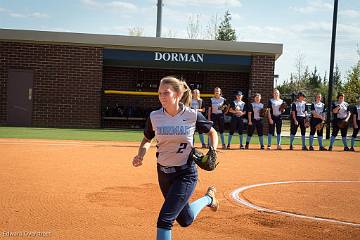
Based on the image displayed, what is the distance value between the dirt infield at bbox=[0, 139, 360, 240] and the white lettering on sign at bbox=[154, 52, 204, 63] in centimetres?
1139

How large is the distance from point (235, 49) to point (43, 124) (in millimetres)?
10581

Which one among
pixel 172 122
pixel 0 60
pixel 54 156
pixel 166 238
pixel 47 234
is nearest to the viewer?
pixel 166 238

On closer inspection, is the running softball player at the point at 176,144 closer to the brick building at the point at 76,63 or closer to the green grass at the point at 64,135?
the green grass at the point at 64,135

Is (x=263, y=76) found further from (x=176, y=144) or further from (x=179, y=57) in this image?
(x=176, y=144)

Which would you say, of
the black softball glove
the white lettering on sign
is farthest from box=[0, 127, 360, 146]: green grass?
the black softball glove

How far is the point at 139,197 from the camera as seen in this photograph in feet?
24.0

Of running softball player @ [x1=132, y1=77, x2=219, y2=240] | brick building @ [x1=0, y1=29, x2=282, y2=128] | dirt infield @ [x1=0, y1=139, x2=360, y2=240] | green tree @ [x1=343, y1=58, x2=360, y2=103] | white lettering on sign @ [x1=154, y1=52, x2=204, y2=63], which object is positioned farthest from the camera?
green tree @ [x1=343, y1=58, x2=360, y2=103]

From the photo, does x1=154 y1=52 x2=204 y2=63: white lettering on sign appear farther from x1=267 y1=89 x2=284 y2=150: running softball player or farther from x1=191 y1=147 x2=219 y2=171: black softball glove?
x1=191 y1=147 x2=219 y2=171: black softball glove

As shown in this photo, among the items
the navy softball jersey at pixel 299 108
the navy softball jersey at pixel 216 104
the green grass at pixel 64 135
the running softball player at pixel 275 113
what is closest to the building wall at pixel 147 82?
Answer: the green grass at pixel 64 135

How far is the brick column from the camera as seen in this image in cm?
2348

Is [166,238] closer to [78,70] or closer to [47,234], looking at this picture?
[47,234]

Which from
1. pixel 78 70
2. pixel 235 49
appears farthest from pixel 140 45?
pixel 235 49

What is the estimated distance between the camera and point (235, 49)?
23.5 m

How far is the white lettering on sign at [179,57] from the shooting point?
77.9 feet
